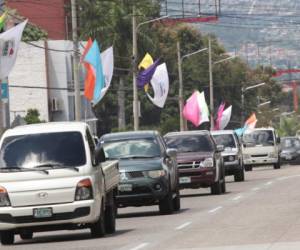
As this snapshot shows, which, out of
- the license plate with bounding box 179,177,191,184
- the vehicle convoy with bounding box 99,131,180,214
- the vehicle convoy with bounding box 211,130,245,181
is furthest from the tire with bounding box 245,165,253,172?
the vehicle convoy with bounding box 99,131,180,214

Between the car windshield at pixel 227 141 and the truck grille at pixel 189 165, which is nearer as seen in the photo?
the truck grille at pixel 189 165

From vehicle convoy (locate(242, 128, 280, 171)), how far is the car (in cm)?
1148

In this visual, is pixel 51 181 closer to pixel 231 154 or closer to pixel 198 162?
pixel 198 162

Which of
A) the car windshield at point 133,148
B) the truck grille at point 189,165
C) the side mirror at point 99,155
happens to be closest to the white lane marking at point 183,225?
the side mirror at point 99,155

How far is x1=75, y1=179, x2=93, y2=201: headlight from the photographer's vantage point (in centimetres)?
2022

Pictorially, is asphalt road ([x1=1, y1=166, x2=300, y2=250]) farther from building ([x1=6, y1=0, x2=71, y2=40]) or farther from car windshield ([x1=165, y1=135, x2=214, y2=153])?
building ([x1=6, y1=0, x2=71, y2=40])

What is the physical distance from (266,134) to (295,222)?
124 ft

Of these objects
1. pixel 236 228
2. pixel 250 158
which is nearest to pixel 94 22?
pixel 250 158

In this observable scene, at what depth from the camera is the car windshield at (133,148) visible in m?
27.0

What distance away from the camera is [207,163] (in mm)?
33688

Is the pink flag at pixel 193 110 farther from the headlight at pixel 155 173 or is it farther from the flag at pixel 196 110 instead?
the headlight at pixel 155 173

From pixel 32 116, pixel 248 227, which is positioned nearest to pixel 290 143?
pixel 32 116

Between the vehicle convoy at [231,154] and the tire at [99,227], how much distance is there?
23.2 metres

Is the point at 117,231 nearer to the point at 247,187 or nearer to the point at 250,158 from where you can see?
the point at 247,187
